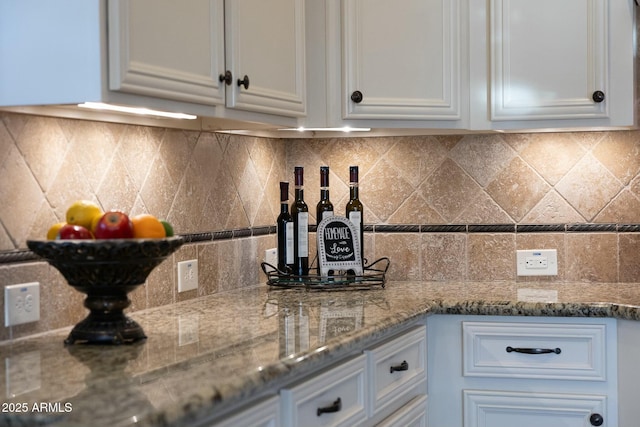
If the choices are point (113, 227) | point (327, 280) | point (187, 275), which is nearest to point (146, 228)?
point (113, 227)

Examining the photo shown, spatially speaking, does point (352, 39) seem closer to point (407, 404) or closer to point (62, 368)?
point (407, 404)

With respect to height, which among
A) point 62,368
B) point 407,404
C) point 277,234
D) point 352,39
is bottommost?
point 407,404

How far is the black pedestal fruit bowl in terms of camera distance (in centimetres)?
177

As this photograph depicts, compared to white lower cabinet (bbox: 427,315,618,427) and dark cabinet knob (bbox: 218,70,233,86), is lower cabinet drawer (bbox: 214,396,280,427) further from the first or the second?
white lower cabinet (bbox: 427,315,618,427)

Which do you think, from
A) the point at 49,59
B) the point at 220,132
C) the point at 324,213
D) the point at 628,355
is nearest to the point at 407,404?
the point at 628,355

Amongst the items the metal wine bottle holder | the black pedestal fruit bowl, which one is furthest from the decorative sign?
the black pedestal fruit bowl

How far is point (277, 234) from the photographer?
3.10m

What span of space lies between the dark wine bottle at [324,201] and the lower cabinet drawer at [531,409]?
804 millimetres

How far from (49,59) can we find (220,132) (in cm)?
110

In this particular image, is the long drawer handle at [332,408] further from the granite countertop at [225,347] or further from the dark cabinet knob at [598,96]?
the dark cabinet knob at [598,96]

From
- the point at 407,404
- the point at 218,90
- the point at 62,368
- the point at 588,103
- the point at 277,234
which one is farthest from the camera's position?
the point at 277,234

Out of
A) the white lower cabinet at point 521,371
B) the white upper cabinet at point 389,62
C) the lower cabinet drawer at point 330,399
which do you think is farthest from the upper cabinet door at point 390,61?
the lower cabinet drawer at point 330,399

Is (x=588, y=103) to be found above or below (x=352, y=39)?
below

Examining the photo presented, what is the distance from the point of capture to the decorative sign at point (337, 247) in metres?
3.00
